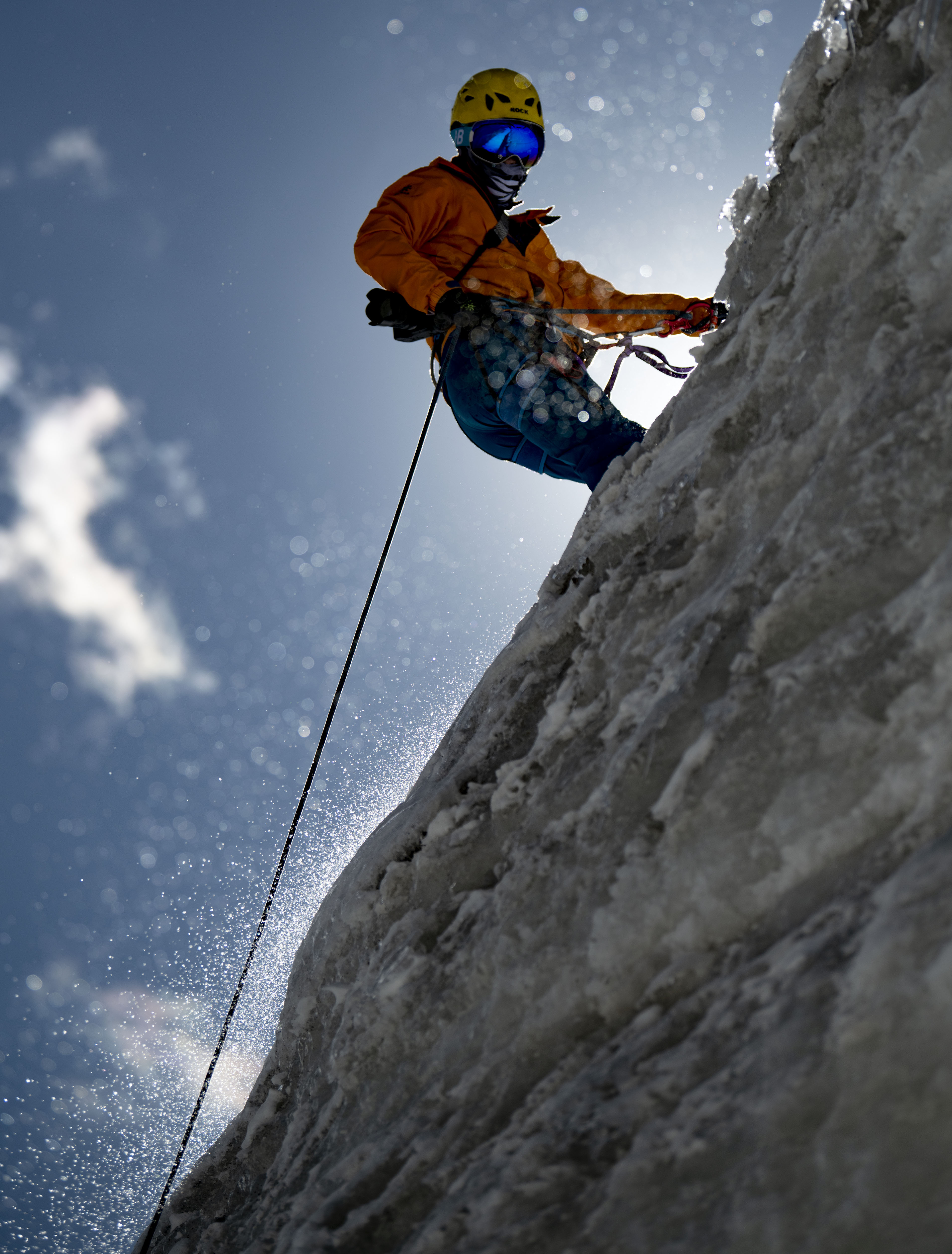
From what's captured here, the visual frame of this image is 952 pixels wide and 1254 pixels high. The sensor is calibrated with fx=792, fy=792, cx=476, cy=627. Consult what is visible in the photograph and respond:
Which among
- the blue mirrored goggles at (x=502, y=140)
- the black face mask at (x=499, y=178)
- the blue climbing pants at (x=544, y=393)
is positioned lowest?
the blue climbing pants at (x=544, y=393)

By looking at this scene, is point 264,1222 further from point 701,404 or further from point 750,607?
point 701,404

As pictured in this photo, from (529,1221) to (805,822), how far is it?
2.64 ft

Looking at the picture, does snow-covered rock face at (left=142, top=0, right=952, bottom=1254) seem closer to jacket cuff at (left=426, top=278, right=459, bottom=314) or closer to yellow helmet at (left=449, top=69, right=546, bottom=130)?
jacket cuff at (left=426, top=278, right=459, bottom=314)

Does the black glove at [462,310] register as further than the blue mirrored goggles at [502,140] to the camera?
No

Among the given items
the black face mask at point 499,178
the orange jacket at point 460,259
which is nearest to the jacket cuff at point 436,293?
the orange jacket at point 460,259

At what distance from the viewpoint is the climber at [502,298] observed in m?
3.59

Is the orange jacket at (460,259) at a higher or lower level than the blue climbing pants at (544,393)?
higher

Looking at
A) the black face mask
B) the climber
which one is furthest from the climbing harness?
the black face mask

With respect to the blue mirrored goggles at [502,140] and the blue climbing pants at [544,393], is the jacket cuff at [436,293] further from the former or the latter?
the blue mirrored goggles at [502,140]

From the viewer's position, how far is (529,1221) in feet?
4.22

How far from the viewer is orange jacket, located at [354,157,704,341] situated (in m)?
3.66

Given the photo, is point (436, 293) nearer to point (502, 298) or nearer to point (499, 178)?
point (502, 298)

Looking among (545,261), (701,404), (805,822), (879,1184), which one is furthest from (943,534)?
(545,261)

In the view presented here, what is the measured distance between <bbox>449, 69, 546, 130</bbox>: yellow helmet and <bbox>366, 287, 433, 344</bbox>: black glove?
1.37m
